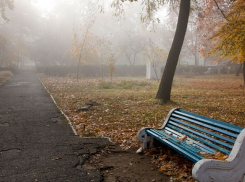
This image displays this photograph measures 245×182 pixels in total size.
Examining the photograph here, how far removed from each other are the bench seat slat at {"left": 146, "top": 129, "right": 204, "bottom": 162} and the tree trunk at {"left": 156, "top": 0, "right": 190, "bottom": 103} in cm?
609

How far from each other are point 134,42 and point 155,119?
128 feet

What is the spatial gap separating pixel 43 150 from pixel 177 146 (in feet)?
8.20

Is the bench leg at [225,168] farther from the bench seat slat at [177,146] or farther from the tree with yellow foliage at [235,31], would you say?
the tree with yellow foliage at [235,31]

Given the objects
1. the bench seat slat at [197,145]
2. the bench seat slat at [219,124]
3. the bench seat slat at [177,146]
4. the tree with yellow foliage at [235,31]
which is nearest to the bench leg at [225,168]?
the bench seat slat at [219,124]

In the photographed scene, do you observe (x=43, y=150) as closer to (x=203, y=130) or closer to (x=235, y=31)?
(x=203, y=130)

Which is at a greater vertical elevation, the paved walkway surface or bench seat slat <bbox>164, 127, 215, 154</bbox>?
bench seat slat <bbox>164, 127, 215, 154</bbox>

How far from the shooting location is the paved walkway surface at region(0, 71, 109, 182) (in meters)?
3.61

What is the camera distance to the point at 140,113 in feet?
27.5

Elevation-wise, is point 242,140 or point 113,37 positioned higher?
point 113,37

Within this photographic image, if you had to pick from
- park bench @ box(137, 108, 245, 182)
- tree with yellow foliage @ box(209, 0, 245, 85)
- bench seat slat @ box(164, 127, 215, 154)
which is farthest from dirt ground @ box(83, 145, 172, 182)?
tree with yellow foliage @ box(209, 0, 245, 85)

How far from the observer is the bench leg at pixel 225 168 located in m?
2.70

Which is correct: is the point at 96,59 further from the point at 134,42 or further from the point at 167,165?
the point at 167,165

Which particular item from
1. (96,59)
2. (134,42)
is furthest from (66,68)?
(134,42)

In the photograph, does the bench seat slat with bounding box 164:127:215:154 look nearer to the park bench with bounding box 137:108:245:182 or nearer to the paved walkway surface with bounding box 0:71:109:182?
the park bench with bounding box 137:108:245:182
